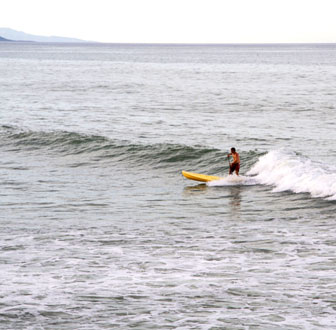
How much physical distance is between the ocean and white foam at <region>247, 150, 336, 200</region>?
0.08 metres

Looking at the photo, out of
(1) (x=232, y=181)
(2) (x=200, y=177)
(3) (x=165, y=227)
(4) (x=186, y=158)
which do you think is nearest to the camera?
(3) (x=165, y=227)

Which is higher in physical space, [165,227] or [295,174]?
[295,174]

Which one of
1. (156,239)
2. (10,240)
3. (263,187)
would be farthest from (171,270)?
(263,187)

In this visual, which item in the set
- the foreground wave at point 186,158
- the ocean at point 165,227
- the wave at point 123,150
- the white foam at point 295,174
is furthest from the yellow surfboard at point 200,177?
the wave at point 123,150

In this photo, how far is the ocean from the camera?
11.3 m

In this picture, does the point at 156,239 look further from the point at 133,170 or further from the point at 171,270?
the point at 133,170

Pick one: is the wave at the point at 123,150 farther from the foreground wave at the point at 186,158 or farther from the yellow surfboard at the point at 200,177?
the yellow surfboard at the point at 200,177

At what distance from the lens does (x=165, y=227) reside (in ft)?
57.4

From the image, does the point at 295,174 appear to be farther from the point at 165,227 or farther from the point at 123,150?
the point at 123,150

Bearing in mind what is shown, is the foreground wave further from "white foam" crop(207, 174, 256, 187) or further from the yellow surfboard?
the yellow surfboard

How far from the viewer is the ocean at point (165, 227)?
11.3 meters

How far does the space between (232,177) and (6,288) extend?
13.8 meters

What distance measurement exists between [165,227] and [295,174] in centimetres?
940

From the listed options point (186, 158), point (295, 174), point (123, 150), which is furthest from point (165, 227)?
point (123, 150)
